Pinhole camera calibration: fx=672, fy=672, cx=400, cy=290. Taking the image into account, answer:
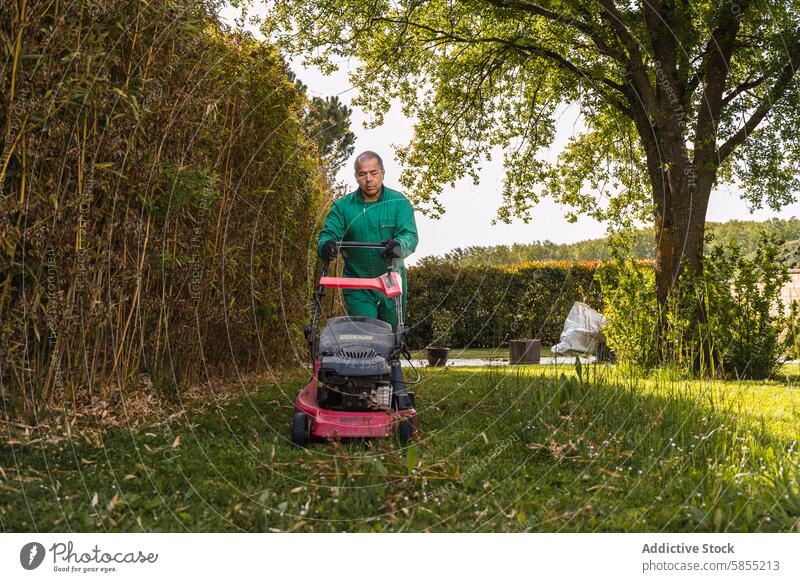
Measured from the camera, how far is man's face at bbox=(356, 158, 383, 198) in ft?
15.0

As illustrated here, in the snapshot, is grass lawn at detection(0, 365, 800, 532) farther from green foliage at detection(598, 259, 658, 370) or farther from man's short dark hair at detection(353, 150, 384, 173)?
green foliage at detection(598, 259, 658, 370)

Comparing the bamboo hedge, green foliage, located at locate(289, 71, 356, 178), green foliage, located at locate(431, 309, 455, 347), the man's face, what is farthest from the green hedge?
the man's face

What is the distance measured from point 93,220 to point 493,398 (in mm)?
3382

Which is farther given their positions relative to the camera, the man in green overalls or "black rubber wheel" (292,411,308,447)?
the man in green overalls

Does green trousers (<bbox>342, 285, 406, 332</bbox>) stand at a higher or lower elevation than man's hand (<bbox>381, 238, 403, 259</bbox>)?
lower

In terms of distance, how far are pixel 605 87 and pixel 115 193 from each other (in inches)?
273

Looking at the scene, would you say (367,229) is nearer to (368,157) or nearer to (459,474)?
(368,157)

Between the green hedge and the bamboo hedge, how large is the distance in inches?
224

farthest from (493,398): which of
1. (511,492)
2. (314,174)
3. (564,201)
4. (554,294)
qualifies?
(554,294)

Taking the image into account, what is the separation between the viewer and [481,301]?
510 inches

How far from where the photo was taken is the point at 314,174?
28.0 ft

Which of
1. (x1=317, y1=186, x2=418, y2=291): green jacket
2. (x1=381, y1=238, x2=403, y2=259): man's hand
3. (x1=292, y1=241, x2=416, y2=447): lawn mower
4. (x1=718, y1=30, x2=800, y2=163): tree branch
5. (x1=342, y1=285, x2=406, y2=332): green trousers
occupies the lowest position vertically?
(x1=292, y1=241, x2=416, y2=447): lawn mower

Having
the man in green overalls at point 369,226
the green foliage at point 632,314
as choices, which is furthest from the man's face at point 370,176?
the green foliage at point 632,314

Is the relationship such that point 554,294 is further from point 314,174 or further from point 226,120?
point 226,120
